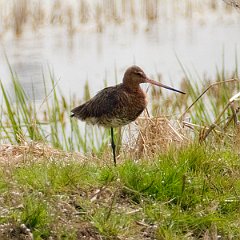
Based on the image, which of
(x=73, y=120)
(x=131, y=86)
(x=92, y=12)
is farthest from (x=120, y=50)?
(x=131, y=86)

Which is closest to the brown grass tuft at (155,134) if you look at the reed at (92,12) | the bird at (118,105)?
the bird at (118,105)

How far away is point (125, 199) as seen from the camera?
17.0 ft

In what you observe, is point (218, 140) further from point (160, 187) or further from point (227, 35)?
point (227, 35)

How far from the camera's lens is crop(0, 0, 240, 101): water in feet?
42.0

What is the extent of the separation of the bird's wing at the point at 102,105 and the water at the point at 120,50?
15.0 ft

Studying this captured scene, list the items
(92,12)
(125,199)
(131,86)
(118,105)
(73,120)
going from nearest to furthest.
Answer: (125,199) → (118,105) → (131,86) → (73,120) → (92,12)

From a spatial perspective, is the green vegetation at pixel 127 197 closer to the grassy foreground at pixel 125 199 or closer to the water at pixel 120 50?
the grassy foreground at pixel 125 199

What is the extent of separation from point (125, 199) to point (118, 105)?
168 centimetres

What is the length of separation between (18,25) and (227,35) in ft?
12.1

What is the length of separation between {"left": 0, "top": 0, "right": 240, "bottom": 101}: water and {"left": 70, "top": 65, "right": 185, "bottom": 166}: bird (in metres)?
4.61

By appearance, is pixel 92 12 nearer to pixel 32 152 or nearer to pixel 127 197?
pixel 32 152

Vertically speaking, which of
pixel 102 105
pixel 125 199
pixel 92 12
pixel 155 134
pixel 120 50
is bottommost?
pixel 120 50

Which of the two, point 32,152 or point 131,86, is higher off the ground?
point 131,86

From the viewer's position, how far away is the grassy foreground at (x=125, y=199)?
4719mm
